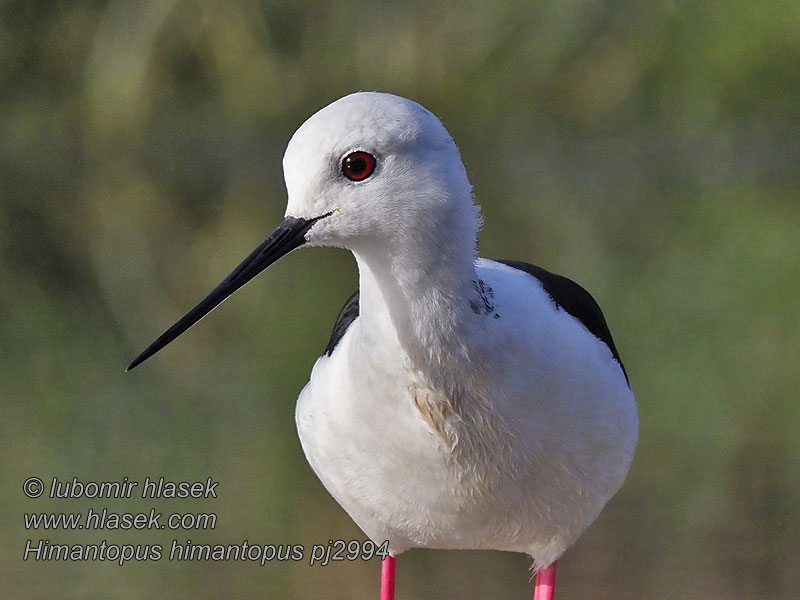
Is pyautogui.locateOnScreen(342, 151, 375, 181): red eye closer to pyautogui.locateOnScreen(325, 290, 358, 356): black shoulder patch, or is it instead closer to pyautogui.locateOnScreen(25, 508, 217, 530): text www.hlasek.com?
pyautogui.locateOnScreen(325, 290, 358, 356): black shoulder patch

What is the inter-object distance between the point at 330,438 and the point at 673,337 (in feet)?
7.54

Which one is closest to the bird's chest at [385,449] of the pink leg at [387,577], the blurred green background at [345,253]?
the pink leg at [387,577]

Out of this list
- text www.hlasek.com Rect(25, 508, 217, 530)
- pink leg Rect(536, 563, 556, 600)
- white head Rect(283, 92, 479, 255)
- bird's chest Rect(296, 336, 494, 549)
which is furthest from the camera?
text www.hlasek.com Rect(25, 508, 217, 530)

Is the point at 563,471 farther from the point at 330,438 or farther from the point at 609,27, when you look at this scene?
the point at 609,27

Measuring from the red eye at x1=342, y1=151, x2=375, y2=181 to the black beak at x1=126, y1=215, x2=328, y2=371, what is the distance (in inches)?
2.7

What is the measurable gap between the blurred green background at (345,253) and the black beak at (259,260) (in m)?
1.83

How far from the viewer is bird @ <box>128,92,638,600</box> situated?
1.49 metres

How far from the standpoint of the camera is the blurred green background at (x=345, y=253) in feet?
11.1

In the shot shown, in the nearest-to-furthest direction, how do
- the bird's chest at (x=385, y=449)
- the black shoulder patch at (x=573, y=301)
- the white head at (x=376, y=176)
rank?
the white head at (x=376, y=176) → the bird's chest at (x=385, y=449) → the black shoulder patch at (x=573, y=301)

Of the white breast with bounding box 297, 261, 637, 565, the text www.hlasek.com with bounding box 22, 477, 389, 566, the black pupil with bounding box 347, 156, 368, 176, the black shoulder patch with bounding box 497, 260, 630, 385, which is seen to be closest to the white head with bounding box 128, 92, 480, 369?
the black pupil with bounding box 347, 156, 368, 176

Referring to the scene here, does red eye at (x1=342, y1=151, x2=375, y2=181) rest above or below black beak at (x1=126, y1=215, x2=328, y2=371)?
above

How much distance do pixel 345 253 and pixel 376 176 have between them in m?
2.77

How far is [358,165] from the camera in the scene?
1.49 m

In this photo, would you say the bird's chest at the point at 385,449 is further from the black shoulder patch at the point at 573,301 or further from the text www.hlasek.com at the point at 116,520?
the text www.hlasek.com at the point at 116,520
